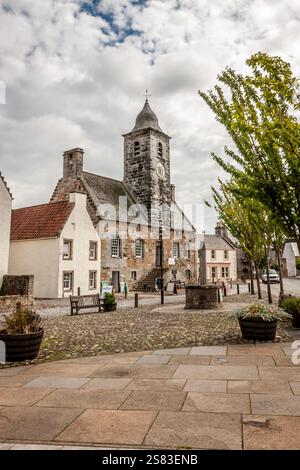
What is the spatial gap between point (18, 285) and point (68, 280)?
6.40m

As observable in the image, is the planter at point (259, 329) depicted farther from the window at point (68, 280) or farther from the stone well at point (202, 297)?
the window at point (68, 280)

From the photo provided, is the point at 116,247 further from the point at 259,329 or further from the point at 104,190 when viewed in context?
the point at 259,329

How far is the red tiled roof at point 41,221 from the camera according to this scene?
27625 mm

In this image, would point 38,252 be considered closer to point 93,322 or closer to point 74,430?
point 93,322

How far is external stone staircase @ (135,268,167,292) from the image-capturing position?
122 ft

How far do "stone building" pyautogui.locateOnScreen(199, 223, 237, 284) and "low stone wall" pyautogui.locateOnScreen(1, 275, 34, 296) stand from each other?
3605 cm

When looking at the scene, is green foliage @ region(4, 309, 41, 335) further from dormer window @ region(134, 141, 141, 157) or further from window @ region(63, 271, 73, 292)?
dormer window @ region(134, 141, 141, 157)

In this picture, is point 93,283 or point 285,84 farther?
point 93,283

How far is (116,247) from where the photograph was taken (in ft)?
114

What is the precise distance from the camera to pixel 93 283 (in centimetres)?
3027

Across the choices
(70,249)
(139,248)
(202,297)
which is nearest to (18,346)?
(202,297)

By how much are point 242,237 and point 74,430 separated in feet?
70.2
